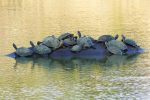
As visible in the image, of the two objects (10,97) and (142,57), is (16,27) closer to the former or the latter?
(142,57)

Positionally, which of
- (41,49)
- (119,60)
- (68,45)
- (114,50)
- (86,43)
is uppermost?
(86,43)

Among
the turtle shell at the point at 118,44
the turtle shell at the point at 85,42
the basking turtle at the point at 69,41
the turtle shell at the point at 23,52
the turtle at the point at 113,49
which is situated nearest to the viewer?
the turtle shell at the point at 23,52

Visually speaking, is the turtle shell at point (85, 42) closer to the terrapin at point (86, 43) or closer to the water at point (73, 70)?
Answer: the terrapin at point (86, 43)

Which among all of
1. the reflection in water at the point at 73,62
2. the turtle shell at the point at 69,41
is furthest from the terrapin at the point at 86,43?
the reflection in water at the point at 73,62

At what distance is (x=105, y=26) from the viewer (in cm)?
5259

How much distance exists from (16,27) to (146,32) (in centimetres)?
1022

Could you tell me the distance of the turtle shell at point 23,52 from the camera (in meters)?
35.7

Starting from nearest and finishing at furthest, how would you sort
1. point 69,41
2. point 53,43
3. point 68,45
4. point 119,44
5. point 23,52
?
1. point 23,52
2. point 53,43
3. point 68,45
4. point 69,41
5. point 119,44

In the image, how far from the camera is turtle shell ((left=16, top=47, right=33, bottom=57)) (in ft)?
117

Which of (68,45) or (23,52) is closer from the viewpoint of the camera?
(23,52)

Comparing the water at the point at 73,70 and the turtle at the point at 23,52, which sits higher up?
the turtle at the point at 23,52

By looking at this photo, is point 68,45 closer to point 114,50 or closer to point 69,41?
point 69,41

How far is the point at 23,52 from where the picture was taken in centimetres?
3562

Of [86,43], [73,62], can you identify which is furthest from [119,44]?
[73,62]
